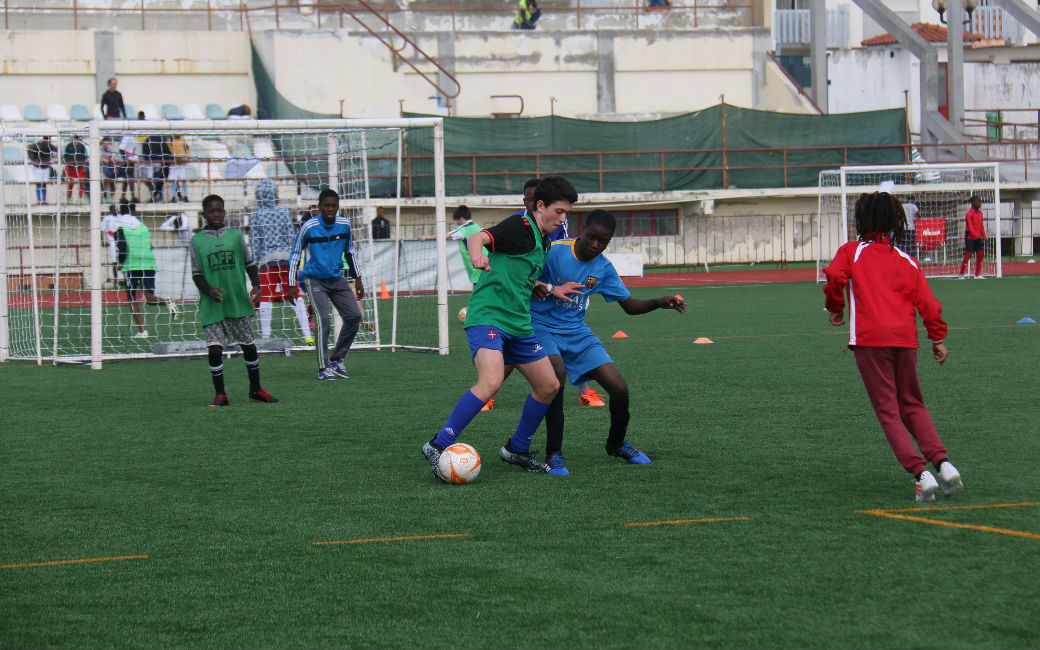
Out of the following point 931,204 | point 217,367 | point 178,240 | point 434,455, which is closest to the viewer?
point 434,455

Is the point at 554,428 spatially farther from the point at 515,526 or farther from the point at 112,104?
the point at 112,104

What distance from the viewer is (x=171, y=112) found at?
35.1 m

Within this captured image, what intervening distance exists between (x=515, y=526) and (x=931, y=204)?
33.6 meters

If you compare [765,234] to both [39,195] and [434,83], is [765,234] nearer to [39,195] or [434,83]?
[434,83]

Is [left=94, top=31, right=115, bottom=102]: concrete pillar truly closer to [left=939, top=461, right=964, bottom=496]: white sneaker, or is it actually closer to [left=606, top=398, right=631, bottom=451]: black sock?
[left=606, top=398, right=631, bottom=451]: black sock

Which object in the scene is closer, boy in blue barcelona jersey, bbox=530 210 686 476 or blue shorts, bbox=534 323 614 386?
boy in blue barcelona jersey, bbox=530 210 686 476

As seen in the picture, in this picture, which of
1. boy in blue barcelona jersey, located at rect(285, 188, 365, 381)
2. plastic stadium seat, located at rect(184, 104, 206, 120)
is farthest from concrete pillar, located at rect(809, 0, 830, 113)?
boy in blue barcelona jersey, located at rect(285, 188, 365, 381)

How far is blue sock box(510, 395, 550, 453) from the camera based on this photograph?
706 centimetres

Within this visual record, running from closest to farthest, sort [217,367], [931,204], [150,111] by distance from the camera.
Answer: [217,367]
[150,111]
[931,204]

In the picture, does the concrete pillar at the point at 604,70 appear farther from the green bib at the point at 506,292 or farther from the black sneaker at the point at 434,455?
the black sneaker at the point at 434,455

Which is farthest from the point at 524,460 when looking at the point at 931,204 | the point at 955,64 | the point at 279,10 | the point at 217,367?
the point at 955,64

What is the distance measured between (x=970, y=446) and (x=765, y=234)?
2992 centimetres

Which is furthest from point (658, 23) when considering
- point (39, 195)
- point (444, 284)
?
point (444, 284)

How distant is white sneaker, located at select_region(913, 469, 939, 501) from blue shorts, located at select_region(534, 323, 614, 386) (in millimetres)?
1990
